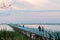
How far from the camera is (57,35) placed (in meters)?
14.9

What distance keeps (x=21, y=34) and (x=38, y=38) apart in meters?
0.63

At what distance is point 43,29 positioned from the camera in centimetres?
1503

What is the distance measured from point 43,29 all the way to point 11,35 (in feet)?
3.19

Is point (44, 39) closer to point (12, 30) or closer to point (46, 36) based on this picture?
point (46, 36)

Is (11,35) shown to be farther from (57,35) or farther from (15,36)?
(57,35)

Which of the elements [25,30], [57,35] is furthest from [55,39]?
[25,30]

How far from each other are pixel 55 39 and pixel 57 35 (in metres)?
0.13

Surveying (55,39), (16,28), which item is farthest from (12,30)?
(55,39)

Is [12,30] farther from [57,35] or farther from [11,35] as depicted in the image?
[57,35]

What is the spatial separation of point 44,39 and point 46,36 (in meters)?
0.12

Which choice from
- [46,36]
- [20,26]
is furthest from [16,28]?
[46,36]

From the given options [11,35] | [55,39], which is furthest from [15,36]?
[55,39]

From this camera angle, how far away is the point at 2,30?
50.2 ft

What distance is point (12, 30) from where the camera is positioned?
51.0ft
